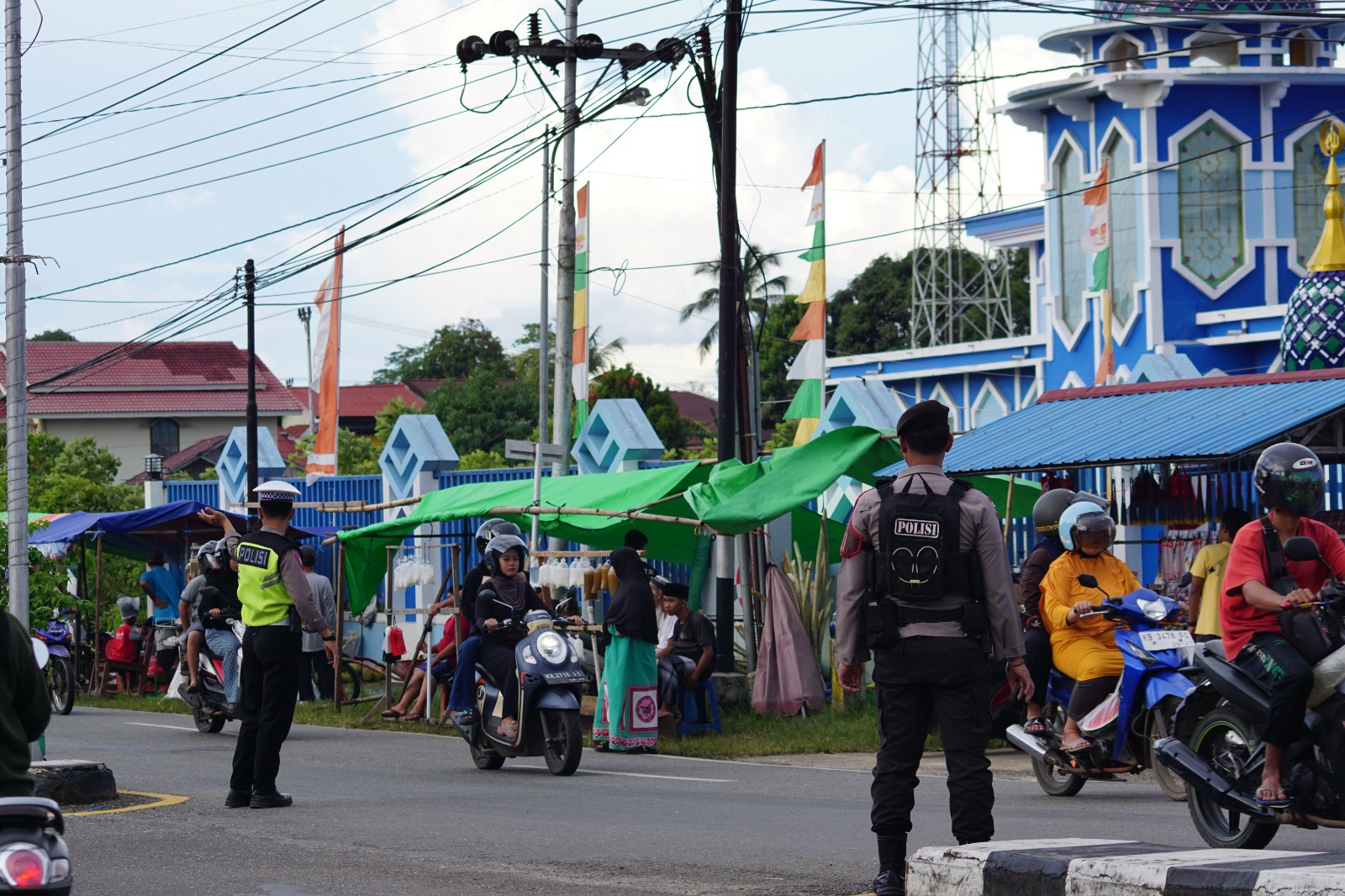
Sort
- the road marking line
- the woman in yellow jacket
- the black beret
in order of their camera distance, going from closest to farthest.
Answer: the black beret → the road marking line → the woman in yellow jacket

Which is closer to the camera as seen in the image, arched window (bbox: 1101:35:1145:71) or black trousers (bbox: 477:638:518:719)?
black trousers (bbox: 477:638:518:719)

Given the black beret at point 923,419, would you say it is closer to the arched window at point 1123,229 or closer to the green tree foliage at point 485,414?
the arched window at point 1123,229

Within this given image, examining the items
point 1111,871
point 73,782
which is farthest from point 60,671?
point 1111,871

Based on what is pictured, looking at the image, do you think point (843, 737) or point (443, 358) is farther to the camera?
point (443, 358)

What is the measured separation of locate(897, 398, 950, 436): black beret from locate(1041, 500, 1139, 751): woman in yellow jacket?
385cm

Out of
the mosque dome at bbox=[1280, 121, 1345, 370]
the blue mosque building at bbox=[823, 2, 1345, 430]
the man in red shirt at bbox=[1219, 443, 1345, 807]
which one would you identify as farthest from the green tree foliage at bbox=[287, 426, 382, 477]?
the man in red shirt at bbox=[1219, 443, 1345, 807]

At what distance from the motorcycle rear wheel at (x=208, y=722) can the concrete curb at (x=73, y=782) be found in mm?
6282

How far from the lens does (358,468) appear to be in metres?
54.7

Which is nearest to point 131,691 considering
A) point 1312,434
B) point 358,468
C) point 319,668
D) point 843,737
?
point 319,668

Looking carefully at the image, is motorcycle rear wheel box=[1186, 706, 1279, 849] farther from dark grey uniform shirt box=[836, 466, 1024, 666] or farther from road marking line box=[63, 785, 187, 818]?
road marking line box=[63, 785, 187, 818]

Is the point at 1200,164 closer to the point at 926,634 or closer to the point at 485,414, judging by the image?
the point at 926,634

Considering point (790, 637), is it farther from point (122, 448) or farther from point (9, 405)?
point (122, 448)

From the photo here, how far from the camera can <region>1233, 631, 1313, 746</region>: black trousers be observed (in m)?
7.47

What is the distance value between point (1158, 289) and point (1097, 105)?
3.87m
